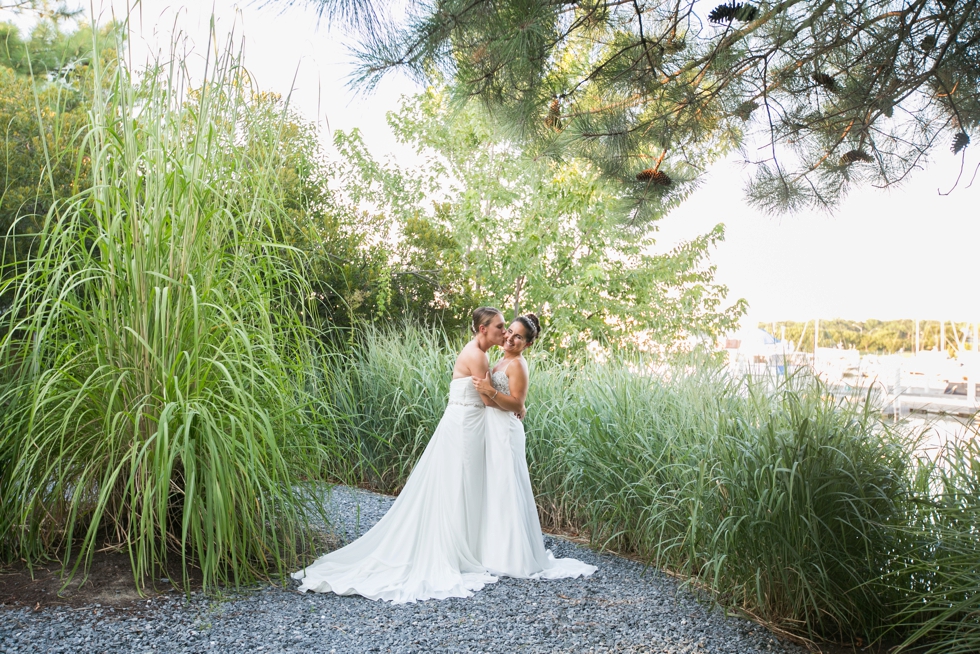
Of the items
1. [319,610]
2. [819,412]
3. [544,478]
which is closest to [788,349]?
[819,412]

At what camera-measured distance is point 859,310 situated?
21.6 ft

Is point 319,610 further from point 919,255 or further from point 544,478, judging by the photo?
point 919,255

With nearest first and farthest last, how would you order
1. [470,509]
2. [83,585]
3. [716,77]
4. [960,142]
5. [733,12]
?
[83,585] → [733,12] → [960,142] → [470,509] → [716,77]

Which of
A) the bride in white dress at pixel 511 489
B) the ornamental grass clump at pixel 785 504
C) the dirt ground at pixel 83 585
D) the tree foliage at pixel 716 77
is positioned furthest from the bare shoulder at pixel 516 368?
the dirt ground at pixel 83 585

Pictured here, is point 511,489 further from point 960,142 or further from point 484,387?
point 960,142

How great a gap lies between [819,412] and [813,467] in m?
0.28

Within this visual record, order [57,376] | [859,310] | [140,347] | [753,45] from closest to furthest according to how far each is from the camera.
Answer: [57,376] → [140,347] → [753,45] → [859,310]

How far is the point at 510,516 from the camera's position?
4.24m

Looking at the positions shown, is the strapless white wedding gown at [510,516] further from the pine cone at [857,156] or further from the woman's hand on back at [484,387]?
the pine cone at [857,156]

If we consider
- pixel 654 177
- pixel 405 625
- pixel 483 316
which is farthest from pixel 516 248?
pixel 405 625

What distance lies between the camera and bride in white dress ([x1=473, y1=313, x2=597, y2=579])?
4.16 metres

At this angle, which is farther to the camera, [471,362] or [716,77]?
[716,77]

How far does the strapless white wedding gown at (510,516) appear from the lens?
13.6 feet

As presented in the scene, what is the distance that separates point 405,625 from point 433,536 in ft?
2.95
